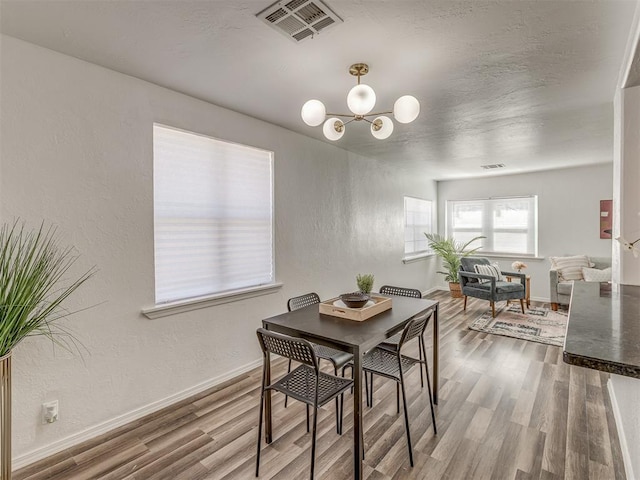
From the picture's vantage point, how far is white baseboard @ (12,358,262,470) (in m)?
1.86

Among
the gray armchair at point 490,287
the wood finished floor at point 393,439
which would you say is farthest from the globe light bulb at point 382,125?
the gray armchair at point 490,287

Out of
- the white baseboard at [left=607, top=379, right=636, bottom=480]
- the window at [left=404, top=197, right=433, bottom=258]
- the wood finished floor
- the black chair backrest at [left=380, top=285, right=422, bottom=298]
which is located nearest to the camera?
the white baseboard at [left=607, top=379, right=636, bottom=480]

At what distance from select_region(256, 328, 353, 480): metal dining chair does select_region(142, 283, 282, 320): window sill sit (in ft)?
3.35

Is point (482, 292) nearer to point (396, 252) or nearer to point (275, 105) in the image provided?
point (396, 252)

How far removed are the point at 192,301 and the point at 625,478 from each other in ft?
9.50

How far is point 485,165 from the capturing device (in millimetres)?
5262

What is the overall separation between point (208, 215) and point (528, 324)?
4.38 meters

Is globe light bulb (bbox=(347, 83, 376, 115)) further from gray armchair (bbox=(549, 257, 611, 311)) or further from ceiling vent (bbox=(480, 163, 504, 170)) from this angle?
gray armchair (bbox=(549, 257, 611, 311))

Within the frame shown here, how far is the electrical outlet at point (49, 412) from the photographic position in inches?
74.9

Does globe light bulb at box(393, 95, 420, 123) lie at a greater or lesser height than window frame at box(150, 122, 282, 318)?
greater

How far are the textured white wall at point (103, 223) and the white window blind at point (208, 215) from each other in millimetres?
100

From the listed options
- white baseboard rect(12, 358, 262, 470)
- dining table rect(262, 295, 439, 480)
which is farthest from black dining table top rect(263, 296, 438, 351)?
white baseboard rect(12, 358, 262, 470)

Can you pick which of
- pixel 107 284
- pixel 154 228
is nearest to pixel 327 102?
pixel 154 228

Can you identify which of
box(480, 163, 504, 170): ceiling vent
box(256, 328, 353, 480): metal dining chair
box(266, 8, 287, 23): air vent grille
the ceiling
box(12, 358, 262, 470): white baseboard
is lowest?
→ box(12, 358, 262, 470): white baseboard
